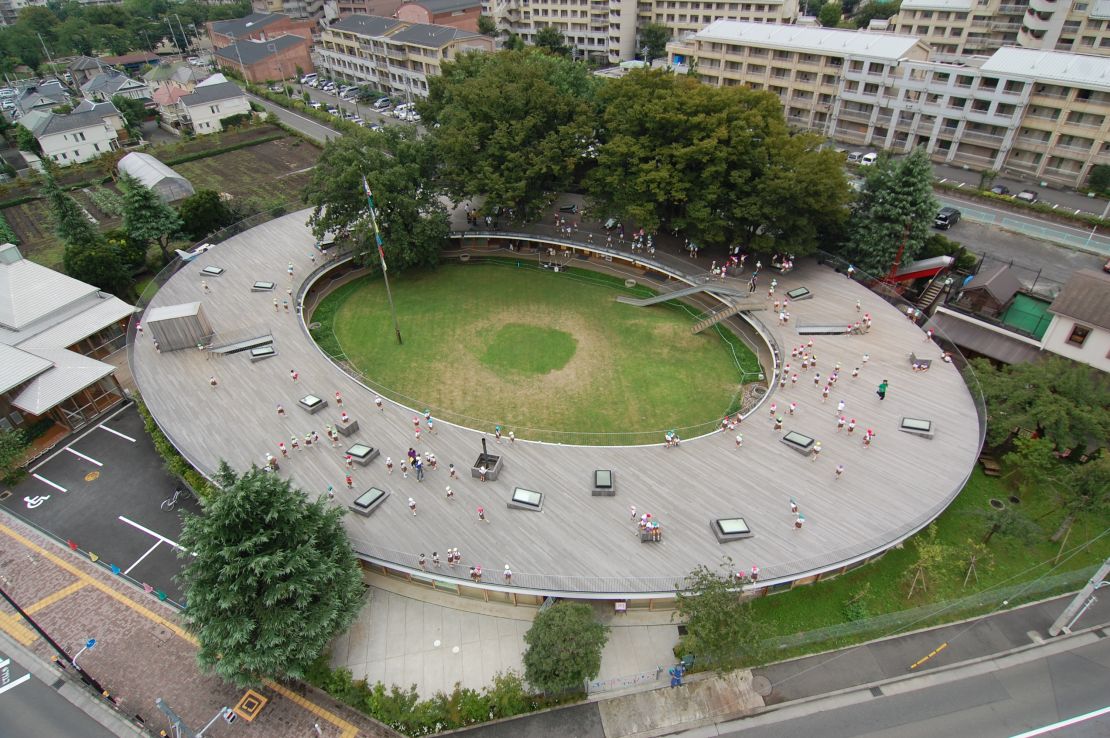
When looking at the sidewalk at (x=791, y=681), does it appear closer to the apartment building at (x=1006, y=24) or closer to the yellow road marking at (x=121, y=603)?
the yellow road marking at (x=121, y=603)

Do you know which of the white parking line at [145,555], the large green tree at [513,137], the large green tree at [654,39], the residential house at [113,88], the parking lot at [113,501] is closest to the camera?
the white parking line at [145,555]

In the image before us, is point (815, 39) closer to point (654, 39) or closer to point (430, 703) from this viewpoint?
point (654, 39)

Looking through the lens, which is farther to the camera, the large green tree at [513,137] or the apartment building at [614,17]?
the apartment building at [614,17]

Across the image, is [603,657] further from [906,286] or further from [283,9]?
[283,9]

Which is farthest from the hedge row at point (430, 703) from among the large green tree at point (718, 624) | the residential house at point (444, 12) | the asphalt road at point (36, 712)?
the residential house at point (444, 12)

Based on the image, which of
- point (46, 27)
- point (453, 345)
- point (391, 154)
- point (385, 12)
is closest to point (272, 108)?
point (385, 12)

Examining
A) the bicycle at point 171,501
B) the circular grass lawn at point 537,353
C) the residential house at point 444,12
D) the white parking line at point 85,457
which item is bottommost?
the bicycle at point 171,501
